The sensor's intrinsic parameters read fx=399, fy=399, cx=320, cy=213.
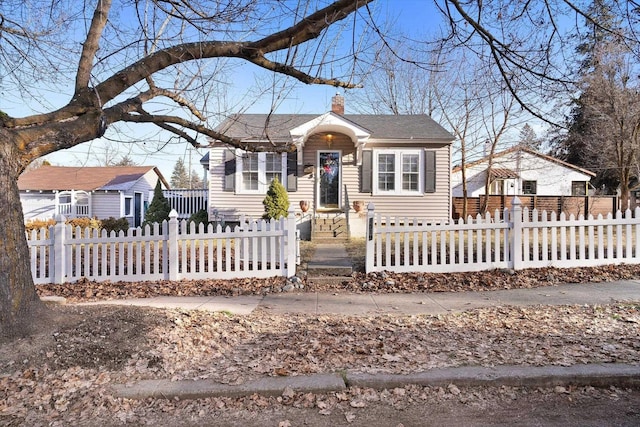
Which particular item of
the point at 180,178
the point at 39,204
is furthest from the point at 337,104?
the point at 180,178

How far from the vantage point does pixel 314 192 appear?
14.5 metres

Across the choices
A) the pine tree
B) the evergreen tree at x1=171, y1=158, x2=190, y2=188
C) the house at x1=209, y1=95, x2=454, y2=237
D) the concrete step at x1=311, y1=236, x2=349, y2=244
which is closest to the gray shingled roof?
the house at x1=209, y1=95, x2=454, y2=237

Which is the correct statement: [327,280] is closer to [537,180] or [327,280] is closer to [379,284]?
[379,284]

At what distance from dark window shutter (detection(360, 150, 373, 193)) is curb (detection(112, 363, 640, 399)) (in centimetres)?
1125

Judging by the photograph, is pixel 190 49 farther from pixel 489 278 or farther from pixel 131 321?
pixel 489 278

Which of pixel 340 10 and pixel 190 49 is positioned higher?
pixel 340 10

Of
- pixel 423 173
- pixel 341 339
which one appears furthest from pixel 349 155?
pixel 341 339

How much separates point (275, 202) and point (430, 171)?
5690 mm

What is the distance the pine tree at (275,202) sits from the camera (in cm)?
1315

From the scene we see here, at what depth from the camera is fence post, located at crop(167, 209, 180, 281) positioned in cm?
713

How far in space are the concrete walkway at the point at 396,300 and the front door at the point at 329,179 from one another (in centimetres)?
825

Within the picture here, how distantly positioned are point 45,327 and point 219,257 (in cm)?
356

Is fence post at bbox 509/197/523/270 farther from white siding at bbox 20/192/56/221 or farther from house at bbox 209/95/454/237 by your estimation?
white siding at bbox 20/192/56/221

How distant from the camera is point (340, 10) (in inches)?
188
